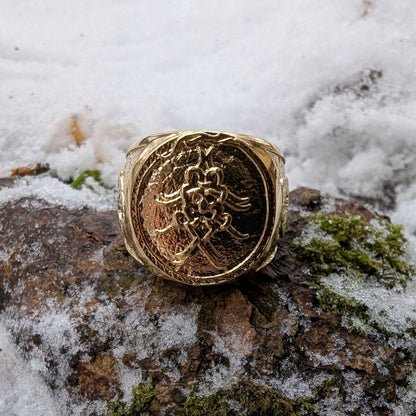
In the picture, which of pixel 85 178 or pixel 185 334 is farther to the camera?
pixel 85 178

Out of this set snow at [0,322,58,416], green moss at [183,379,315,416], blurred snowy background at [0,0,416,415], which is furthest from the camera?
blurred snowy background at [0,0,416,415]

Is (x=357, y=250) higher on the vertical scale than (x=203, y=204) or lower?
lower

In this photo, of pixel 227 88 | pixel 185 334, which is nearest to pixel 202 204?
pixel 185 334

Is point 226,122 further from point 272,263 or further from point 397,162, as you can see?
point 272,263

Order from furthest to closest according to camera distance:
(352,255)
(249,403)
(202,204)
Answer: (352,255)
(202,204)
(249,403)

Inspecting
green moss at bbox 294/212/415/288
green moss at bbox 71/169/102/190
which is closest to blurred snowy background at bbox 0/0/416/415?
green moss at bbox 71/169/102/190

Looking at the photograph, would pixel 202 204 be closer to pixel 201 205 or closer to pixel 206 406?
pixel 201 205

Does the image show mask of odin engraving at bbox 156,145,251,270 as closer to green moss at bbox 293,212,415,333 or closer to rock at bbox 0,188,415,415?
rock at bbox 0,188,415,415

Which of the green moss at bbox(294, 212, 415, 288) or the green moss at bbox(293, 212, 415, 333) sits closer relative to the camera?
the green moss at bbox(293, 212, 415, 333)
